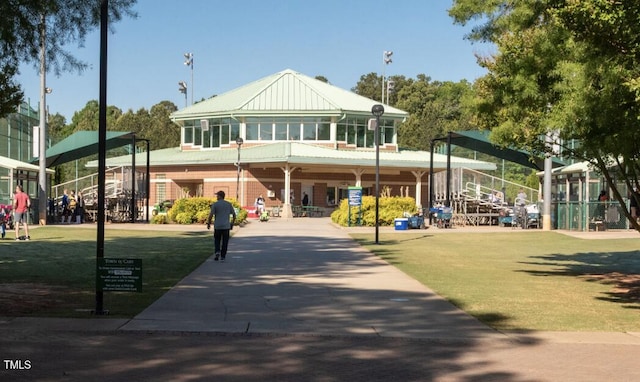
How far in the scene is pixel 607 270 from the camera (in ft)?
63.0

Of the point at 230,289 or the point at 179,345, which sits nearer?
the point at 179,345

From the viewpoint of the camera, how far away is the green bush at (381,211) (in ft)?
133

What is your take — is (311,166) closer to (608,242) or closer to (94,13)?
(608,242)

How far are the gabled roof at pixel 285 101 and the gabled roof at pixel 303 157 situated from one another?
104 inches

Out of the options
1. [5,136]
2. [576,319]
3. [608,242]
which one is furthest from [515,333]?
A: [5,136]

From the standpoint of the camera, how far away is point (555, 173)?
41781mm

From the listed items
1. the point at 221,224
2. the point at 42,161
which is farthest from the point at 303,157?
the point at 221,224

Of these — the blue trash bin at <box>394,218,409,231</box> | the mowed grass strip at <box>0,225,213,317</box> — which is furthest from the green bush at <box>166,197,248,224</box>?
the mowed grass strip at <box>0,225,213,317</box>

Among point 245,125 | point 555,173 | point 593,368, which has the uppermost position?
point 245,125

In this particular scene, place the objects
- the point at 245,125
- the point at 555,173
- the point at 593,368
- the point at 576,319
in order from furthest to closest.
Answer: the point at 245,125
the point at 555,173
the point at 576,319
the point at 593,368

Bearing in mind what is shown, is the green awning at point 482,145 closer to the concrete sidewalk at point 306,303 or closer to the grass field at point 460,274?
the grass field at point 460,274

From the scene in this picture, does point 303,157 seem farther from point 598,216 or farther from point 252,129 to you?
point 598,216

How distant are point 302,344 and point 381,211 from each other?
32363 millimetres

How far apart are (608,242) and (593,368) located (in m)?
22.2
